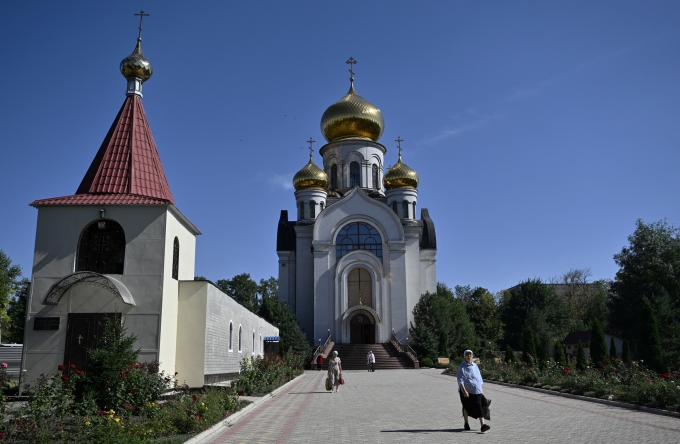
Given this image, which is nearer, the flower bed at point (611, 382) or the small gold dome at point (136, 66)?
the flower bed at point (611, 382)

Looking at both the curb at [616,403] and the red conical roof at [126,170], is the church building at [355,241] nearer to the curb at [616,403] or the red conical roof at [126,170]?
the curb at [616,403]

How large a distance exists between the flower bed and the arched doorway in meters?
15.1

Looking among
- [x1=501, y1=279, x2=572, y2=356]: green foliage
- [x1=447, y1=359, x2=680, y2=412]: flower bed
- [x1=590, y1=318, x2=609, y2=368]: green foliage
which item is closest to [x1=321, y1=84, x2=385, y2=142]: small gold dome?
[x1=501, y1=279, x2=572, y2=356]: green foliage

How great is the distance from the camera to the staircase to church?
31.1 meters

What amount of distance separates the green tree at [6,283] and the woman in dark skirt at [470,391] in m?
29.8

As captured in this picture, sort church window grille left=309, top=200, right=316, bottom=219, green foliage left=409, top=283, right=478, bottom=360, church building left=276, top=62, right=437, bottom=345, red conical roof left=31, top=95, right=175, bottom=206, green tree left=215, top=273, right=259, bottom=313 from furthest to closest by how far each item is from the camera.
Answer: green tree left=215, top=273, right=259, bottom=313, church window grille left=309, top=200, right=316, bottom=219, church building left=276, top=62, right=437, bottom=345, green foliage left=409, top=283, right=478, bottom=360, red conical roof left=31, top=95, right=175, bottom=206

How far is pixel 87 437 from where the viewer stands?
22.5 feet

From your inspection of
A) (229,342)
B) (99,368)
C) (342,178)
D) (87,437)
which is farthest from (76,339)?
(342,178)

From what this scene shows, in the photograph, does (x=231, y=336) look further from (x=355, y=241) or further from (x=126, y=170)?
(x=355, y=241)

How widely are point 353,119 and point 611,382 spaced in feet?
101

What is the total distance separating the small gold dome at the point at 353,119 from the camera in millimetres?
41812

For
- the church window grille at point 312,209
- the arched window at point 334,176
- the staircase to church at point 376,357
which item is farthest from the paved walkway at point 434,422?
the arched window at point 334,176

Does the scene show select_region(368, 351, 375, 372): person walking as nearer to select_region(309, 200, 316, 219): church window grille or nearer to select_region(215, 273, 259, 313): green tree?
select_region(309, 200, 316, 219): church window grille

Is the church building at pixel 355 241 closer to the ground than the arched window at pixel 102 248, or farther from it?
farther from it
